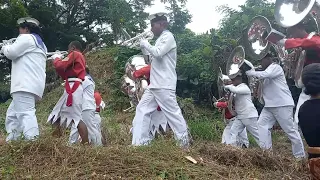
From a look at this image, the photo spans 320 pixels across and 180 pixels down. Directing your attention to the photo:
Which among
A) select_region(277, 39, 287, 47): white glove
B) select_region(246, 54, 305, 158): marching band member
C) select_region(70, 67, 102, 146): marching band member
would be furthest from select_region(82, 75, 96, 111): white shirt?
select_region(277, 39, 287, 47): white glove

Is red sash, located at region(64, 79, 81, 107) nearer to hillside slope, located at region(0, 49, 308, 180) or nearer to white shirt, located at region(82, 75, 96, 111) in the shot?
white shirt, located at region(82, 75, 96, 111)

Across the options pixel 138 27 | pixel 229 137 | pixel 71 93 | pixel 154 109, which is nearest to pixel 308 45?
pixel 154 109

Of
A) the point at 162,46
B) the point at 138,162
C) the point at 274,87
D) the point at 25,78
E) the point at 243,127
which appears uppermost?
the point at 162,46

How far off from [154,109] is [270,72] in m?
1.74

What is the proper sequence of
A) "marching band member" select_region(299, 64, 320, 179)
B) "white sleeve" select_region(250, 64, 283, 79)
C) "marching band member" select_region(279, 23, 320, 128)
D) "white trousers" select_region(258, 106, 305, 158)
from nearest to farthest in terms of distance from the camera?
1. "marching band member" select_region(299, 64, 320, 179)
2. "marching band member" select_region(279, 23, 320, 128)
3. "white trousers" select_region(258, 106, 305, 158)
4. "white sleeve" select_region(250, 64, 283, 79)

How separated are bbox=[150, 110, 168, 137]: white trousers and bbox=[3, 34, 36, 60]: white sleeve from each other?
1.73 metres

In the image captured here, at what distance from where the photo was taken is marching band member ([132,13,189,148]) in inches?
229

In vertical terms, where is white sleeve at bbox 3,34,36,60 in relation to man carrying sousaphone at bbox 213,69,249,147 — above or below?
above

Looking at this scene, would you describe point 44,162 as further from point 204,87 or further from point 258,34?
point 204,87

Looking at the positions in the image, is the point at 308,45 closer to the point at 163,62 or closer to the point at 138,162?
the point at 163,62

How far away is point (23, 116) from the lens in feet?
17.6

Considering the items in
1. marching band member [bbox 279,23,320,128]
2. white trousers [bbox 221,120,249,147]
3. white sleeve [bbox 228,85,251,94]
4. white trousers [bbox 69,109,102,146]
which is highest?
marching band member [bbox 279,23,320,128]

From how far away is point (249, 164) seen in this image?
14.6 ft

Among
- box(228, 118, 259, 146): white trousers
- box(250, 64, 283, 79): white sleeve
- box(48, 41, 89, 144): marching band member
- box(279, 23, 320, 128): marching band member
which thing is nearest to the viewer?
box(279, 23, 320, 128): marching band member
